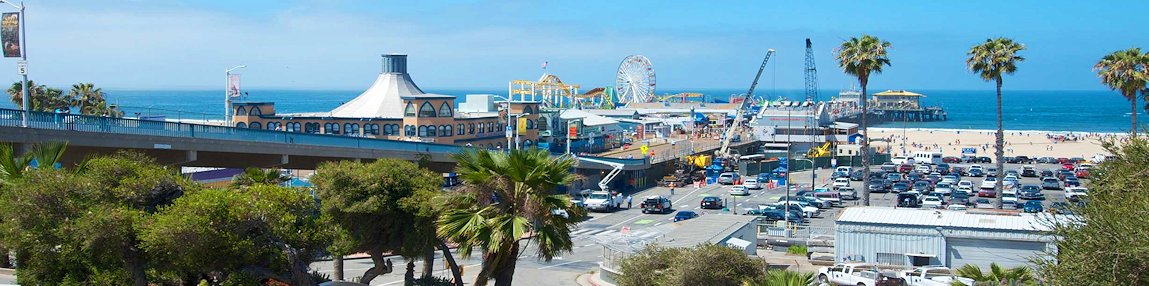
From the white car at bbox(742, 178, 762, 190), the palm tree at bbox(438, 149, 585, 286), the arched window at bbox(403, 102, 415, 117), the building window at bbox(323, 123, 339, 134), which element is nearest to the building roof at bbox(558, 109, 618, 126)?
the arched window at bbox(403, 102, 415, 117)

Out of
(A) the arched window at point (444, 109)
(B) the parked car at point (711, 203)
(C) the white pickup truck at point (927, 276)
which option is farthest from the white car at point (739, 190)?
(C) the white pickup truck at point (927, 276)

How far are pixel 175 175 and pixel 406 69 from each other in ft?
214

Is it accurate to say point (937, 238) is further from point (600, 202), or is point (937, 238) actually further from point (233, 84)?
point (233, 84)

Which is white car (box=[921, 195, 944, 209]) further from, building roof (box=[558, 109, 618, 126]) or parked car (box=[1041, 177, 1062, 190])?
building roof (box=[558, 109, 618, 126])

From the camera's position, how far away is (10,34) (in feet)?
92.7

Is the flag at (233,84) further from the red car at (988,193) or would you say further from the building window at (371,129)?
the red car at (988,193)

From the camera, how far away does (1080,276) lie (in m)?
13.2

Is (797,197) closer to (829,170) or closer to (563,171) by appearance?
(829,170)

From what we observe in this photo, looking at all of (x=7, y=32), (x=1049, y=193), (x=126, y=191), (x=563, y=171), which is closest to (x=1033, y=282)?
(x=563, y=171)

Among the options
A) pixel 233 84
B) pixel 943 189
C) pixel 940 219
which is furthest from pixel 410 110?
pixel 940 219

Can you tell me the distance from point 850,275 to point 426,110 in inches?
1843

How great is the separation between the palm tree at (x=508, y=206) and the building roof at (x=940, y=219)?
57.3ft

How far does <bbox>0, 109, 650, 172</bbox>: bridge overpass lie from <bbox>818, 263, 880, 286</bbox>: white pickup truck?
1287 cm

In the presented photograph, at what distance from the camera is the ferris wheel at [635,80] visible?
614 feet
